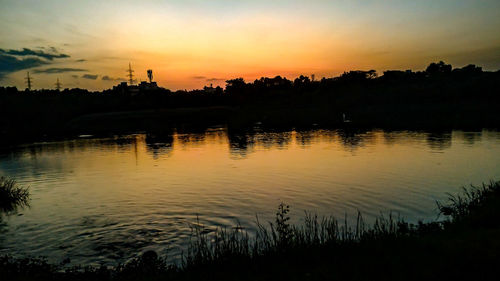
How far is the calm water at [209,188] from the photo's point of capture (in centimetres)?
1980

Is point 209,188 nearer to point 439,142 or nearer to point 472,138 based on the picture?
point 439,142

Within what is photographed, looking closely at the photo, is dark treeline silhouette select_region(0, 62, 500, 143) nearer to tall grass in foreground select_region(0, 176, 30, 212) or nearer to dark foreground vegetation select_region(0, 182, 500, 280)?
tall grass in foreground select_region(0, 176, 30, 212)

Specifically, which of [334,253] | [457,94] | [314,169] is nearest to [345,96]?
[457,94]

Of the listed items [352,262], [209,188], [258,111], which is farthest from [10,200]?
[258,111]

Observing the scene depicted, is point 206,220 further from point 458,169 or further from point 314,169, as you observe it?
point 458,169

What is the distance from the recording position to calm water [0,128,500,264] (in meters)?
19.8

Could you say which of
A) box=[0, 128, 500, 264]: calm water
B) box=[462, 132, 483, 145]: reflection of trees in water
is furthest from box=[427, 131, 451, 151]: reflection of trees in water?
box=[462, 132, 483, 145]: reflection of trees in water

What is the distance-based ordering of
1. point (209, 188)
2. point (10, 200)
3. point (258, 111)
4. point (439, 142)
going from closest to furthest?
point (10, 200)
point (209, 188)
point (439, 142)
point (258, 111)

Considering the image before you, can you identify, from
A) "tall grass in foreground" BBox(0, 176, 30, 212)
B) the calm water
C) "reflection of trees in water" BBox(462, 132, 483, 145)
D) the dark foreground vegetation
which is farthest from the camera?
"reflection of trees in water" BBox(462, 132, 483, 145)

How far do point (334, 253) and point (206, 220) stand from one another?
Answer: 11.9 metres

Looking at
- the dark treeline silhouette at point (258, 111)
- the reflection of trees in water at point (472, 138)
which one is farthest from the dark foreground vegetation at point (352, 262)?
the dark treeline silhouette at point (258, 111)

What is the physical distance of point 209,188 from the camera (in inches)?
1204

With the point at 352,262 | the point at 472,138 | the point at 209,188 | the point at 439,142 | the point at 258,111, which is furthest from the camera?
the point at 258,111

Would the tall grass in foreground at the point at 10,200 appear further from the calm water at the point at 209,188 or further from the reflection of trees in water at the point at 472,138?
the reflection of trees in water at the point at 472,138
